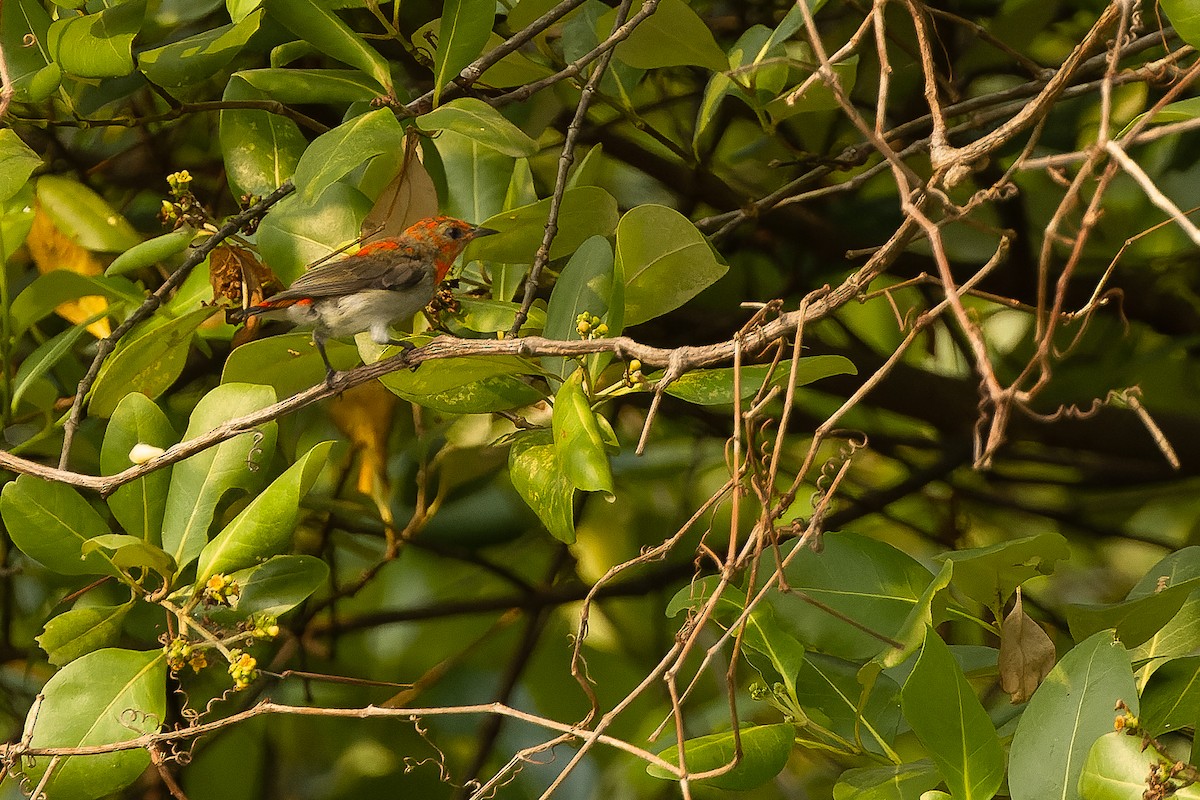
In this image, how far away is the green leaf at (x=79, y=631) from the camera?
5.90 ft

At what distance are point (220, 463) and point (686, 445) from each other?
142cm

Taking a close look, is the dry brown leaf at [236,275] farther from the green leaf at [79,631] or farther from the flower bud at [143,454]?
the green leaf at [79,631]

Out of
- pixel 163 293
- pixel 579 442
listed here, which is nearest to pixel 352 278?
pixel 163 293

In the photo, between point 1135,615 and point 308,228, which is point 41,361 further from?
point 1135,615

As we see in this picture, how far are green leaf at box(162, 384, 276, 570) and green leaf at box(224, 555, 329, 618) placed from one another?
9 centimetres

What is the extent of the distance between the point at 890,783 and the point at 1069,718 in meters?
0.23

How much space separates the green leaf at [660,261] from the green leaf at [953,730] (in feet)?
2.09

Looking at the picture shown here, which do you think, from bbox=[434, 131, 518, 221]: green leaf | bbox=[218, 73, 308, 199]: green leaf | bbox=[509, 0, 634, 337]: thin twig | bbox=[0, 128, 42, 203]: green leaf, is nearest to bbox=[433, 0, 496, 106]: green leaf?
bbox=[509, 0, 634, 337]: thin twig

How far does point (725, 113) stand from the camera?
10.1 ft

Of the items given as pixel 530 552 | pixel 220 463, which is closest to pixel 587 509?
pixel 530 552

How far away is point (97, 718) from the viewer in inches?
65.7

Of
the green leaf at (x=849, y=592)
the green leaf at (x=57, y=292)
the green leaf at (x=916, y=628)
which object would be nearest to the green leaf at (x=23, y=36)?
the green leaf at (x=57, y=292)

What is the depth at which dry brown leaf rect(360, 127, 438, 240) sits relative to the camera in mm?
1903

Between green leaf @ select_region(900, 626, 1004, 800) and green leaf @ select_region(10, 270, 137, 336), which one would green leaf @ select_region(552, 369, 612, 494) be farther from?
green leaf @ select_region(10, 270, 137, 336)
